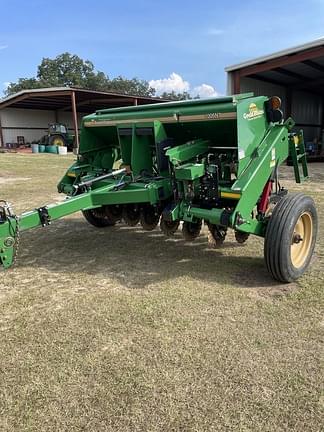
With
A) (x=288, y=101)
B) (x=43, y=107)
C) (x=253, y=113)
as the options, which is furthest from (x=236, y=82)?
(x=43, y=107)

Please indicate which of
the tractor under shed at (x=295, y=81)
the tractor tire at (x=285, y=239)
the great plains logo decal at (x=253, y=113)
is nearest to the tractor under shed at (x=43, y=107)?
the tractor under shed at (x=295, y=81)

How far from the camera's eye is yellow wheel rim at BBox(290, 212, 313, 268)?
3.87 m

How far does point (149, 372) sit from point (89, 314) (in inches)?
34.7

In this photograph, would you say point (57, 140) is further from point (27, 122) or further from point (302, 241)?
point (302, 241)

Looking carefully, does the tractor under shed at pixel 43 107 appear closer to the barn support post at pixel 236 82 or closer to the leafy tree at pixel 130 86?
the barn support post at pixel 236 82

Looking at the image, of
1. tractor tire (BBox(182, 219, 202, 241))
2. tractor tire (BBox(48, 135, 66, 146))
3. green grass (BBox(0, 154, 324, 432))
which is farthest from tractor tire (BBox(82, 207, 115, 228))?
tractor tire (BBox(48, 135, 66, 146))

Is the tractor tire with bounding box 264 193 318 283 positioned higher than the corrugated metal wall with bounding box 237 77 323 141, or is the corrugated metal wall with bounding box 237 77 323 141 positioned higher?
the corrugated metal wall with bounding box 237 77 323 141

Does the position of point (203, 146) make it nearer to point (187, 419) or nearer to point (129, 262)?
point (129, 262)

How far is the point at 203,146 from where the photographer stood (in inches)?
159

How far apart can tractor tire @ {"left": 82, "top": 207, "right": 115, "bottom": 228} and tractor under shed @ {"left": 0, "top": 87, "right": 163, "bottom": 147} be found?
20.2 metres

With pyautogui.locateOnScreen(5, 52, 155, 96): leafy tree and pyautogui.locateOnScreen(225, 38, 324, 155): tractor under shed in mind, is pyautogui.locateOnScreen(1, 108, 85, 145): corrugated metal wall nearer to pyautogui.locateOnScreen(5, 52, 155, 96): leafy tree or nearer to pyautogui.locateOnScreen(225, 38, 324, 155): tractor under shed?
pyautogui.locateOnScreen(225, 38, 324, 155): tractor under shed

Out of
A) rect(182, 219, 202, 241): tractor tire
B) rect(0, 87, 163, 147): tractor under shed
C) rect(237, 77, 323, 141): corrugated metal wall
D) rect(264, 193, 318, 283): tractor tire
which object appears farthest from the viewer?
rect(0, 87, 163, 147): tractor under shed

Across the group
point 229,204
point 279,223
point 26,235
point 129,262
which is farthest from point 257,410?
point 26,235

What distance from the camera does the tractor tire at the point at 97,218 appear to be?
5.45m
